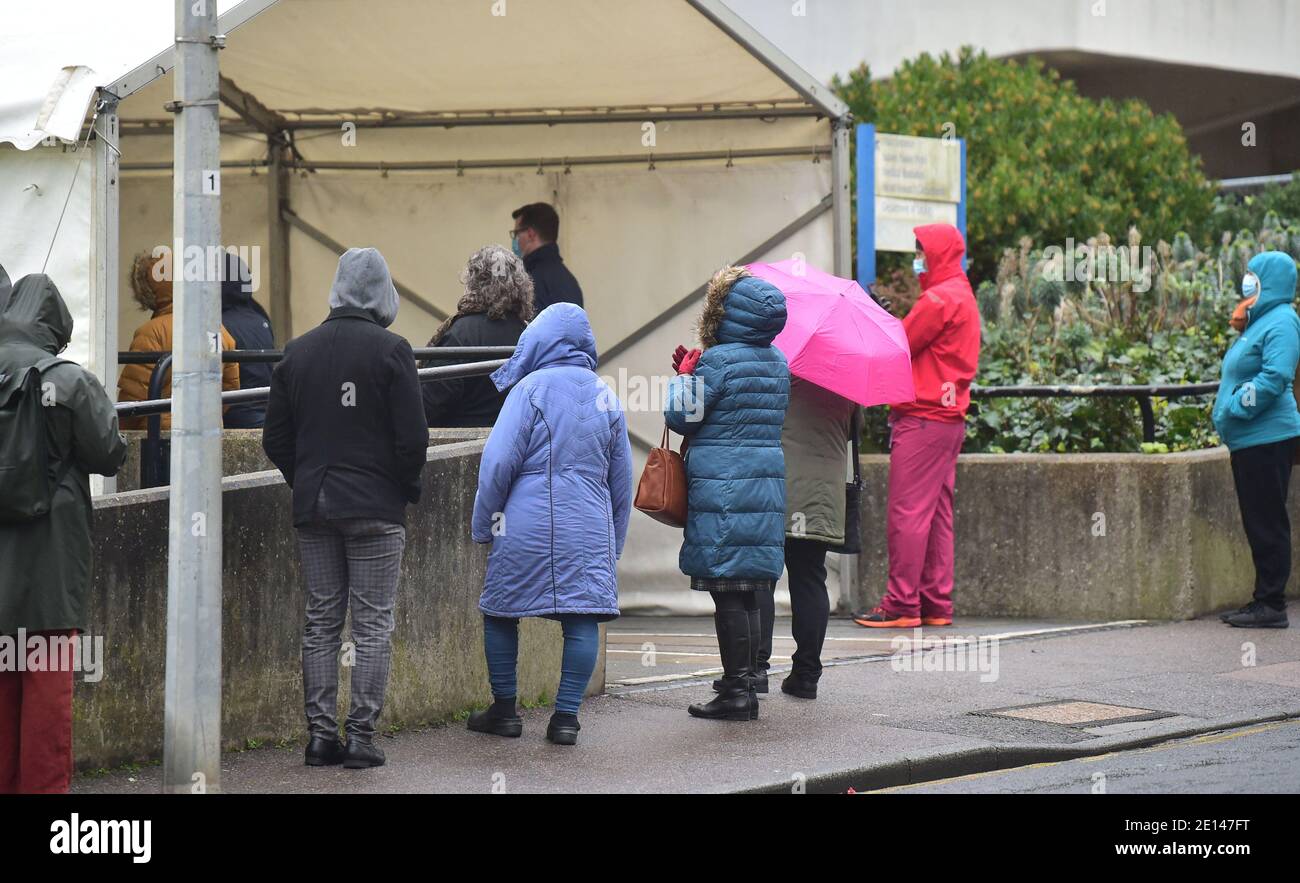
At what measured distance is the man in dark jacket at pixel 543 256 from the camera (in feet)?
34.8

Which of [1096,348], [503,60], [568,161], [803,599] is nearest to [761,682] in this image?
[803,599]

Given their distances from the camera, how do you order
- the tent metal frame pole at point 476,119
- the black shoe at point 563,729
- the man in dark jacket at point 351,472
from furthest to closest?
the tent metal frame pole at point 476,119 < the black shoe at point 563,729 < the man in dark jacket at point 351,472

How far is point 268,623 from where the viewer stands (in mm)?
7125

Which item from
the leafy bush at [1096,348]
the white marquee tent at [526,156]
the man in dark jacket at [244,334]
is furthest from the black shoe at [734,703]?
the leafy bush at [1096,348]

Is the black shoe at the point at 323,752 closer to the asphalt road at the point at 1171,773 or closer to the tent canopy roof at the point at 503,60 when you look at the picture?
the asphalt road at the point at 1171,773

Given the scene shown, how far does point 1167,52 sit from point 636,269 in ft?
60.1

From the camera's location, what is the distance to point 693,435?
771 cm

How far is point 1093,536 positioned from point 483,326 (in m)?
4.09

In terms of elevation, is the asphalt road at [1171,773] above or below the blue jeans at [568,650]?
below

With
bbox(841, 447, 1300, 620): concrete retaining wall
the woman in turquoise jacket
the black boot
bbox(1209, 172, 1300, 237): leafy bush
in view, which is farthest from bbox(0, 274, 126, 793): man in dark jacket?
bbox(1209, 172, 1300, 237): leafy bush

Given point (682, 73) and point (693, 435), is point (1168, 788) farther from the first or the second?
point (682, 73)

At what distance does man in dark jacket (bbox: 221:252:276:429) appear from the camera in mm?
9406


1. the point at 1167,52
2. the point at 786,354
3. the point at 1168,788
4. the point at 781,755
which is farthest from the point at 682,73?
the point at 1167,52

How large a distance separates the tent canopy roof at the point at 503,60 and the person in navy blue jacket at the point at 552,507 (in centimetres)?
348
